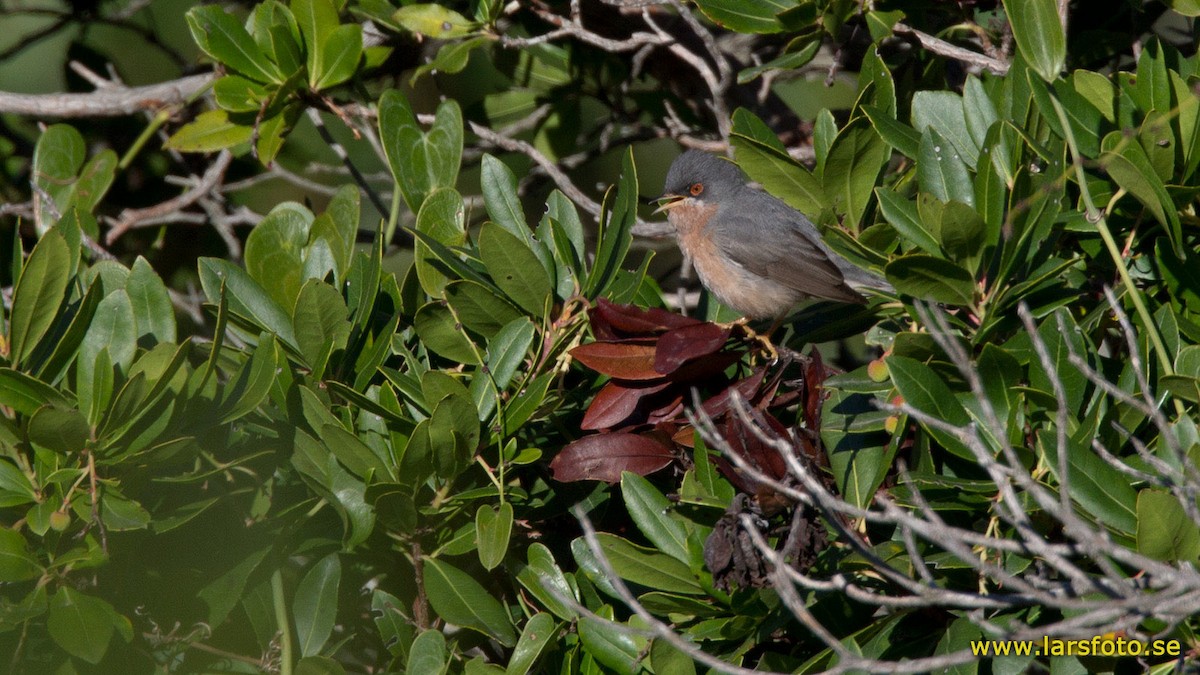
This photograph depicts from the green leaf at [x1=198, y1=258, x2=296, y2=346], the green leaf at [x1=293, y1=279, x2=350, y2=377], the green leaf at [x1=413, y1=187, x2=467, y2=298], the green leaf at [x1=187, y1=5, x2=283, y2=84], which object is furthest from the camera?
the green leaf at [x1=187, y1=5, x2=283, y2=84]

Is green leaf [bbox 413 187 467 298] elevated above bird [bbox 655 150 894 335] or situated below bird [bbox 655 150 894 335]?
above

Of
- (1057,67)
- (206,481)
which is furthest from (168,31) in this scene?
(1057,67)

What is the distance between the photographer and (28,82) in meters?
6.02

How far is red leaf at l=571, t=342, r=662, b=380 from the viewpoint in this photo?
8.34 ft

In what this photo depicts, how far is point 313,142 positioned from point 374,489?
164 inches

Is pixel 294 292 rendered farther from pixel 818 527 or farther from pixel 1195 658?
pixel 1195 658

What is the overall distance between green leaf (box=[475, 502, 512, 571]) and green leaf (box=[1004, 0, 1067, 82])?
1704mm

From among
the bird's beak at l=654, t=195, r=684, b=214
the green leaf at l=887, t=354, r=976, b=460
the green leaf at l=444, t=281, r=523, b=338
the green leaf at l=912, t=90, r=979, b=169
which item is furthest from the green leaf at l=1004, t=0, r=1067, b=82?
the bird's beak at l=654, t=195, r=684, b=214

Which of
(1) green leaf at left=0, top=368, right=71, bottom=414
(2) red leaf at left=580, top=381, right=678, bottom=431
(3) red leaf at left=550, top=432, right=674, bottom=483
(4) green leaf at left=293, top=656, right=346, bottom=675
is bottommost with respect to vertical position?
(4) green leaf at left=293, top=656, right=346, bottom=675

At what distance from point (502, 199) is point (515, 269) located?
14.8 inches

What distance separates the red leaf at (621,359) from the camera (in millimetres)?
2541

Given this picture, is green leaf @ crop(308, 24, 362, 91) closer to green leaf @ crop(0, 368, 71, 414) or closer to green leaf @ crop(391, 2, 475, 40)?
green leaf @ crop(391, 2, 475, 40)

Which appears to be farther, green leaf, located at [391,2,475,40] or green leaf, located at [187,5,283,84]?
green leaf, located at [391,2,475,40]

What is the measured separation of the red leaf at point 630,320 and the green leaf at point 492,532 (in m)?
0.52
